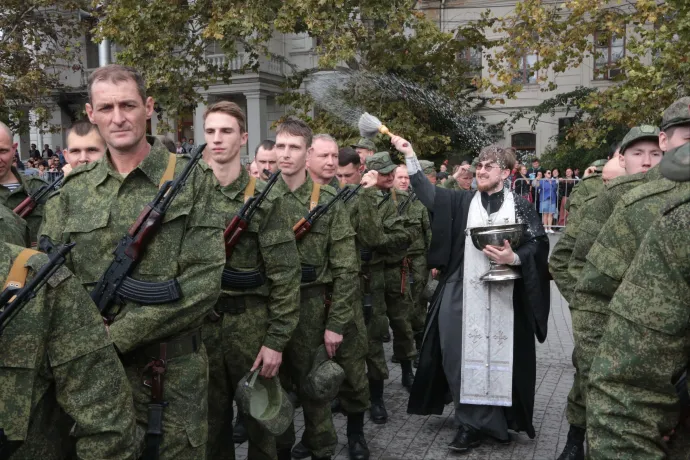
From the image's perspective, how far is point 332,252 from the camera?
4.53m

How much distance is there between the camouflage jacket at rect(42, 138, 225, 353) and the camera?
9.21 ft

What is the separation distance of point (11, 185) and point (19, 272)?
2.73m

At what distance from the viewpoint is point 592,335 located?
3279 mm

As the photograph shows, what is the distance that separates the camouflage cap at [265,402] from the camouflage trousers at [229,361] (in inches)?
4.5

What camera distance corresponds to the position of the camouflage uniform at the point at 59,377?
207 cm

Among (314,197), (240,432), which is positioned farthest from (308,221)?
(240,432)

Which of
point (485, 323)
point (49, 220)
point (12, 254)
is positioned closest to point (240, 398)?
point (49, 220)

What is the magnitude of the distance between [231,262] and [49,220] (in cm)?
104

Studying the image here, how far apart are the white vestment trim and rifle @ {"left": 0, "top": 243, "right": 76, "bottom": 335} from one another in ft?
12.0

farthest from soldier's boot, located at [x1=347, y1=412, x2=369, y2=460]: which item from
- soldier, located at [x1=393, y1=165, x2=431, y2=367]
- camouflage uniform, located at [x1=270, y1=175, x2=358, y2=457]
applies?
soldier, located at [x1=393, y1=165, x2=431, y2=367]

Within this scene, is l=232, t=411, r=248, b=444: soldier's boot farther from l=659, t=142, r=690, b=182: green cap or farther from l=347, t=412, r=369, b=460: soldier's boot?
l=659, t=142, r=690, b=182: green cap

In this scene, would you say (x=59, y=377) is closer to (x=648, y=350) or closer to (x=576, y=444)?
(x=648, y=350)

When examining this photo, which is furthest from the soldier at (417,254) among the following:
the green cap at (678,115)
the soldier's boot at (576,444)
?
the green cap at (678,115)

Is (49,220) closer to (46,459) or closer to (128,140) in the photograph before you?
(128,140)
